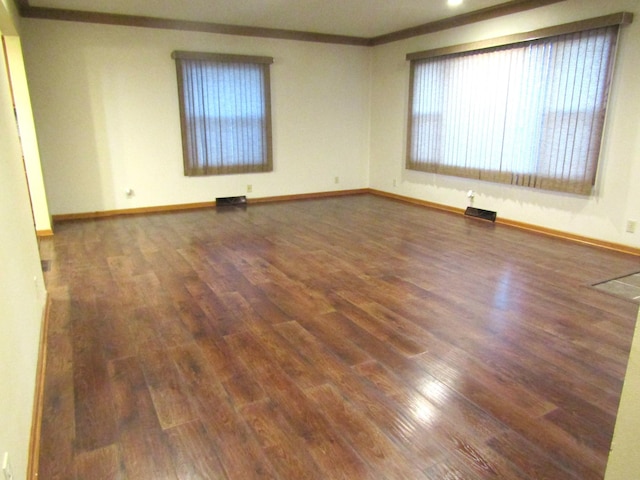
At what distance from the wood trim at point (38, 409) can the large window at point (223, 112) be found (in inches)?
158

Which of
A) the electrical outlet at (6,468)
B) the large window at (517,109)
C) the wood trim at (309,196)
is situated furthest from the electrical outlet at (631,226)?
the electrical outlet at (6,468)

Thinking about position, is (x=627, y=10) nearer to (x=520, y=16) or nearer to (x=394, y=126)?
(x=520, y=16)

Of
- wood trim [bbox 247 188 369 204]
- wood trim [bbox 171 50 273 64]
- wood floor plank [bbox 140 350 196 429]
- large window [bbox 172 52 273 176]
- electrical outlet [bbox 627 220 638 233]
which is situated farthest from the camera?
wood trim [bbox 247 188 369 204]

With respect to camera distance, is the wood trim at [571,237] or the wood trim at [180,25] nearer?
the wood trim at [571,237]

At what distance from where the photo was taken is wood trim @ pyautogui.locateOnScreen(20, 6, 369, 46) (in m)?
5.34

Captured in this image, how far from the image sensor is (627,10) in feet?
13.7

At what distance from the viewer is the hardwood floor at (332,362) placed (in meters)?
1.74

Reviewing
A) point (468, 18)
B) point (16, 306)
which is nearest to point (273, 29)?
point (468, 18)

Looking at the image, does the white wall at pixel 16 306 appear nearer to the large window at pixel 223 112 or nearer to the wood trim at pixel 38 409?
the wood trim at pixel 38 409

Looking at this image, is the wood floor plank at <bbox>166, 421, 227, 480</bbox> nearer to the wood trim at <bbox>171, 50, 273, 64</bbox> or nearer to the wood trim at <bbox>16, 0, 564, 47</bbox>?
the wood trim at <bbox>16, 0, 564, 47</bbox>

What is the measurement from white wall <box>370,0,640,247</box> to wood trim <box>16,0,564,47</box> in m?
0.09

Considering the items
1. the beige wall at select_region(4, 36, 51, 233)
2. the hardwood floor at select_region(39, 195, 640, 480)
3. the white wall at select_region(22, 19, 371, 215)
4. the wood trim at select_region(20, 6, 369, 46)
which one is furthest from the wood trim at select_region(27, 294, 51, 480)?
the wood trim at select_region(20, 6, 369, 46)

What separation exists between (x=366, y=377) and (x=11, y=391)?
4.82ft

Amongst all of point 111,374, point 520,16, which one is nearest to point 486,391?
point 111,374
